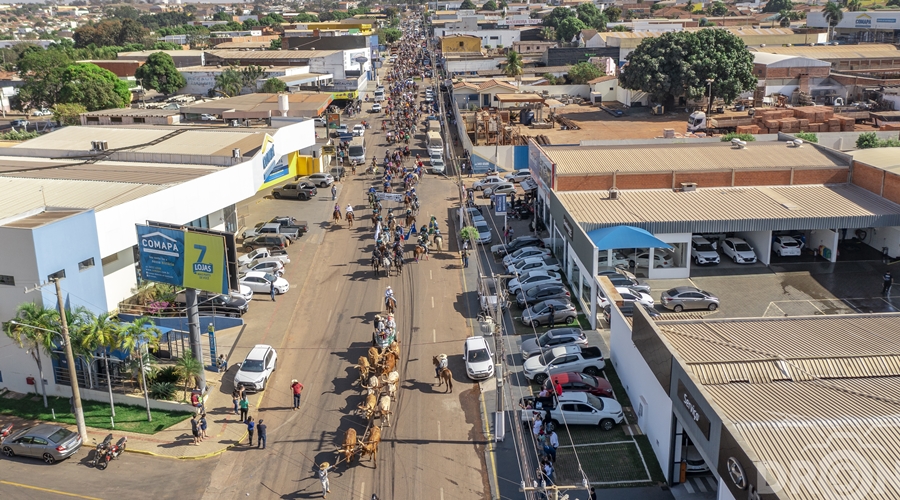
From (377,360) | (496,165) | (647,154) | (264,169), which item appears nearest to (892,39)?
(496,165)

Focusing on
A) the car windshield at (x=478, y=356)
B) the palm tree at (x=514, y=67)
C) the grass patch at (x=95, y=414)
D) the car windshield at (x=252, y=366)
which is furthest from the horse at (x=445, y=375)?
the palm tree at (x=514, y=67)

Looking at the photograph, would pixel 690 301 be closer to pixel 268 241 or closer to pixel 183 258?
pixel 183 258

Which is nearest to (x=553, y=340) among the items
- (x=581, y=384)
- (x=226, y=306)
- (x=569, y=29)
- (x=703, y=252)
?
(x=581, y=384)

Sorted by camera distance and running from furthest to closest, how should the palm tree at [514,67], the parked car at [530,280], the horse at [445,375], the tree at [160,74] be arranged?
the palm tree at [514,67], the tree at [160,74], the parked car at [530,280], the horse at [445,375]

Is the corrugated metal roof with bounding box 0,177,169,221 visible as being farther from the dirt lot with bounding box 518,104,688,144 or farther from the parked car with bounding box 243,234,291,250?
the dirt lot with bounding box 518,104,688,144

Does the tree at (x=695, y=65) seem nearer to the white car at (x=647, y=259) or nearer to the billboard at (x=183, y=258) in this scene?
the white car at (x=647, y=259)

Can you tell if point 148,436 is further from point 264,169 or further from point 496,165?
point 496,165

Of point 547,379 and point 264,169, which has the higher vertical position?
point 264,169
